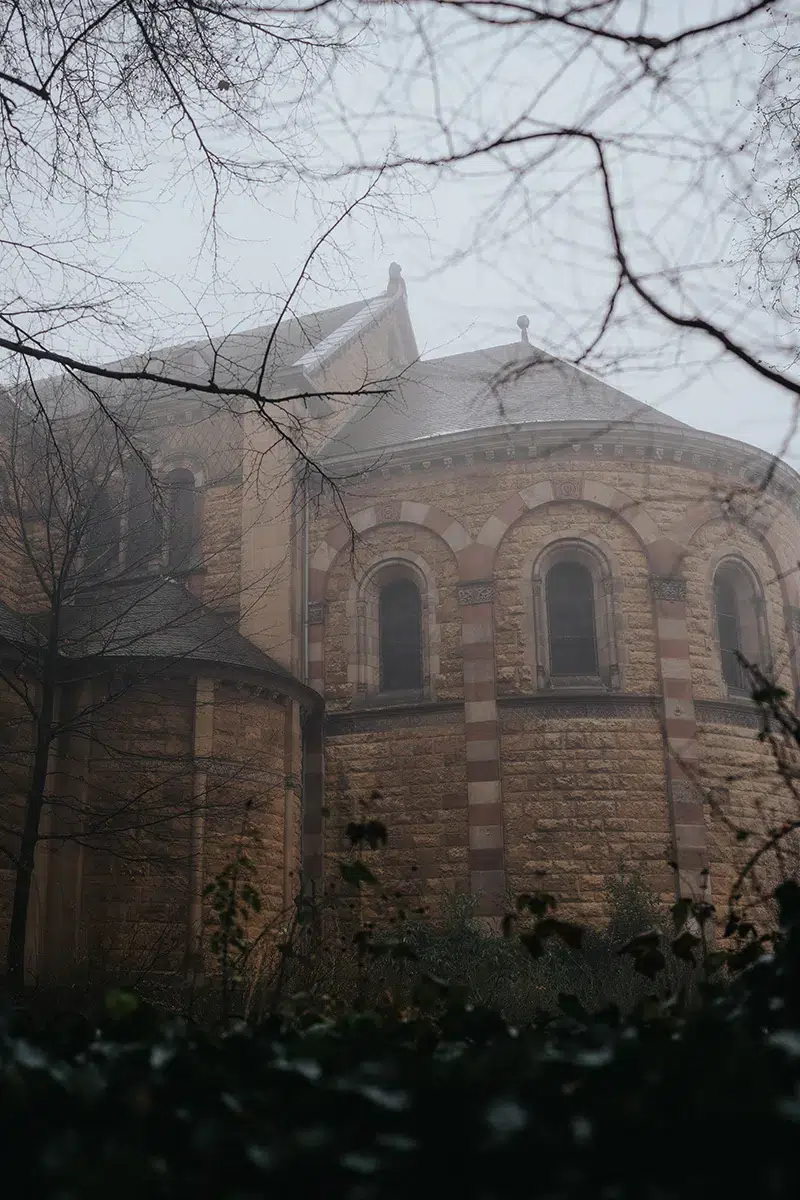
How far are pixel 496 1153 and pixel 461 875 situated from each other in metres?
13.6

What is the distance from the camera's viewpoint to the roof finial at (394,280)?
2391cm

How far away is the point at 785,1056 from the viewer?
2.05m

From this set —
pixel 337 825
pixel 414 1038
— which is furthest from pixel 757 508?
pixel 337 825

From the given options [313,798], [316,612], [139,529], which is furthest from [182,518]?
[313,798]

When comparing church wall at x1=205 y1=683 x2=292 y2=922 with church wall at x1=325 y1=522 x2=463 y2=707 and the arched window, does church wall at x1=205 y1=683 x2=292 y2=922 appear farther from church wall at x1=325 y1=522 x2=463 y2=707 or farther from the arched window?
the arched window

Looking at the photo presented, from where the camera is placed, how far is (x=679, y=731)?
1525 centimetres

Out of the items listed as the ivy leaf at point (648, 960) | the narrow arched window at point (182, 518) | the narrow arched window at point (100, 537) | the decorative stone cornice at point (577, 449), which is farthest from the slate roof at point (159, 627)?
the ivy leaf at point (648, 960)

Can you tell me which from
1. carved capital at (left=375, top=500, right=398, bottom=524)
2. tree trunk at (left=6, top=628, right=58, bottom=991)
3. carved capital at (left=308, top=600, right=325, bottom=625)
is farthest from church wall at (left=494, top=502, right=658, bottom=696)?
tree trunk at (left=6, top=628, right=58, bottom=991)

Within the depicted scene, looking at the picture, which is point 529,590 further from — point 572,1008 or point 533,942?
point 572,1008

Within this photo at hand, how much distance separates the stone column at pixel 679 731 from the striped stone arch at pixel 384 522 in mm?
2899

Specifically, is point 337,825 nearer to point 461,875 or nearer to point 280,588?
point 461,875

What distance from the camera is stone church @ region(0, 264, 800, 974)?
13438 millimetres

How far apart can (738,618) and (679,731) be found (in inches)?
106

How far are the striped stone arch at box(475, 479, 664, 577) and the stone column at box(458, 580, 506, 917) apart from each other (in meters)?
0.61
